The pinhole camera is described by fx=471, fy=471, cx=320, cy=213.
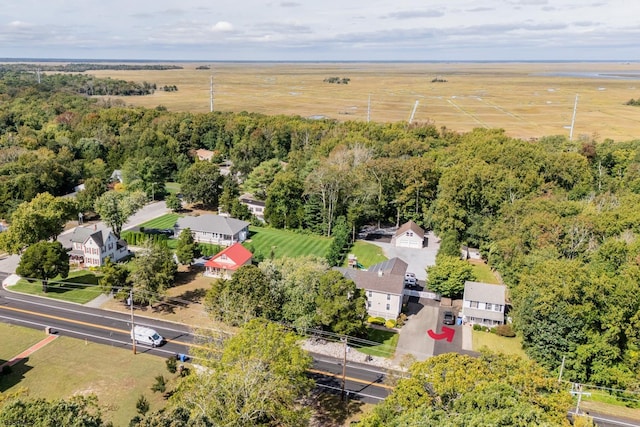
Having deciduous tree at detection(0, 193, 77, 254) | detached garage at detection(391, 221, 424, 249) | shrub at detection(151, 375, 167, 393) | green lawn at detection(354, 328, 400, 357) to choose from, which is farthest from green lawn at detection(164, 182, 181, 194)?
shrub at detection(151, 375, 167, 393)

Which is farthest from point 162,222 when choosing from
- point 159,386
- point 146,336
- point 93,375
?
point 159,386

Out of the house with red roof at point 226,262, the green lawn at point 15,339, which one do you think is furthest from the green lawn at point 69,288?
the house with red roof at point 226,262

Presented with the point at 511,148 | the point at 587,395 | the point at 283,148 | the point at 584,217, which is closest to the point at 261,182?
A: the point at 283,148

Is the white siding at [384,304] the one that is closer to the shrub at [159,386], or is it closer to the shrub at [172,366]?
the shrub at [172,366]

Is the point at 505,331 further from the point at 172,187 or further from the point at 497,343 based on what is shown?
the point at 172,187

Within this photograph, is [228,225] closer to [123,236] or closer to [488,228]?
[123,236]

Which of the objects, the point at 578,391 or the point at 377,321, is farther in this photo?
the point at 377,321
